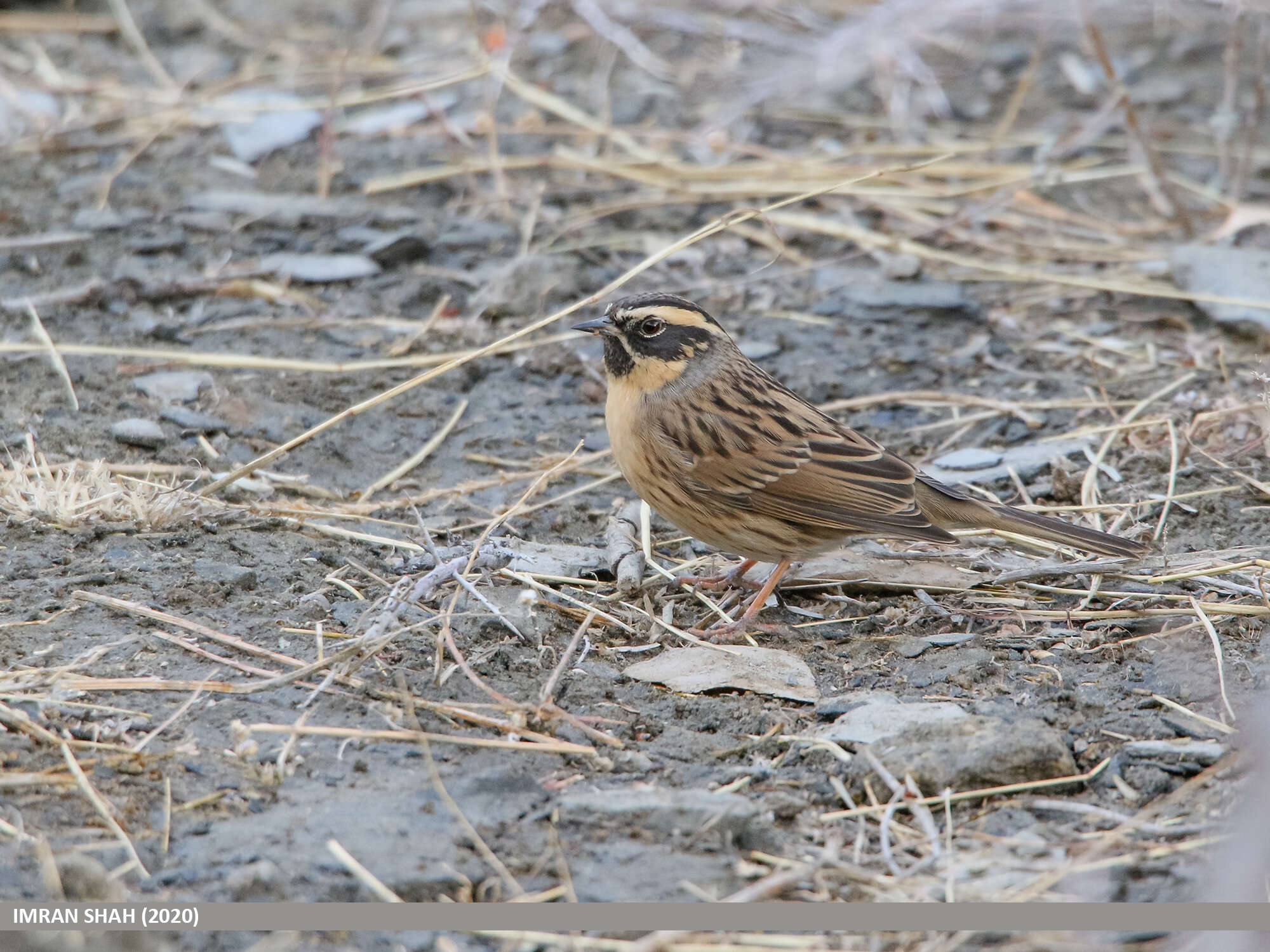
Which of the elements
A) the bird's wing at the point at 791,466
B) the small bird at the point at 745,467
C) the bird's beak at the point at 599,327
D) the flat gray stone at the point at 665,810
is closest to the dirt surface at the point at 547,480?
the flat gray stone at the point at 665,810

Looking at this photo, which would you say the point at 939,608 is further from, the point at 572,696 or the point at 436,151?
the point at 436,151

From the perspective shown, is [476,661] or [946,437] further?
[946,437]

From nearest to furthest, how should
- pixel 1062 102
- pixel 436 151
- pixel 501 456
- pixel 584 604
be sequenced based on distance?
pixel 584 604
pixel 501 456
pixel 436 151
pixel 1062 102

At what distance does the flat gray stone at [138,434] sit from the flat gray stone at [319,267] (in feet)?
6.07

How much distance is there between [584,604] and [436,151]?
4942 mm

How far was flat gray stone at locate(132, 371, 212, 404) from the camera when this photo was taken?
21.4ft

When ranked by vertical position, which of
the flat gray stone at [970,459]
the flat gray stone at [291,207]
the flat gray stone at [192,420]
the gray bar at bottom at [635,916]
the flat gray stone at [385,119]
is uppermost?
the gray bar at bottom at [635,916]

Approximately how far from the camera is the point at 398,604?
→ 182 inches

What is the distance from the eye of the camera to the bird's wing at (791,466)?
5496 mm

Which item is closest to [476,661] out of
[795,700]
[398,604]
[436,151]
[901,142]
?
[398,604]

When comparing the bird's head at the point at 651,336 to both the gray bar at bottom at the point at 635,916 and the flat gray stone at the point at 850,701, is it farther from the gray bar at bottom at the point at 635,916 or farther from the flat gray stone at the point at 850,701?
the gray bar at bottom at the point at 635,916

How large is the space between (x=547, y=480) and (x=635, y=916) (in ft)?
10.3

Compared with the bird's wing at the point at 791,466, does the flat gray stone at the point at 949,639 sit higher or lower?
lower

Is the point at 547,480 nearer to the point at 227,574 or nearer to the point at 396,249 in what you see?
the point at 227,574
